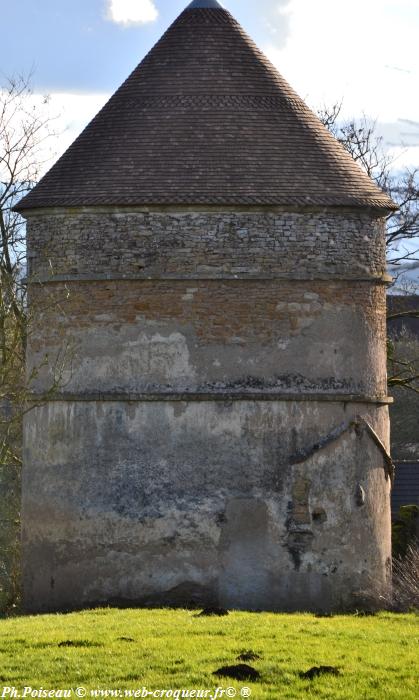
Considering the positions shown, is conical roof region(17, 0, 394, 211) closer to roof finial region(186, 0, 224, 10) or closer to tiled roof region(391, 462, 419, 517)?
roof finial region(186, 0, 224, 10)

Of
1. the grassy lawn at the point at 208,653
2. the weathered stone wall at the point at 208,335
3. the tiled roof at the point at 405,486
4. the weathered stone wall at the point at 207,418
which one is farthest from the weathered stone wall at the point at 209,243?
the tiled roof at the point at 405,486

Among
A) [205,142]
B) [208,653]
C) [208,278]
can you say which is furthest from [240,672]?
[205,142]

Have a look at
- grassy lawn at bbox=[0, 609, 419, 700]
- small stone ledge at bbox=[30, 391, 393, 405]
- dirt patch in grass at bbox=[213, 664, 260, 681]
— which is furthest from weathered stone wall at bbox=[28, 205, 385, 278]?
dirt patch in grass at bbox=[213, 664, 260, 681]

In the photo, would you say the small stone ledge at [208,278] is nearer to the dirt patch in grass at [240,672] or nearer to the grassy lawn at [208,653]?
the grassy lawn at [208,653]

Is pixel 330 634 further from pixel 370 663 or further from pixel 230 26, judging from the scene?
pixel 230 26

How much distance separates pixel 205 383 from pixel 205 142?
336 cm

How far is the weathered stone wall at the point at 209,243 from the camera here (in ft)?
60.5

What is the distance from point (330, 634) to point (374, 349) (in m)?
5.83

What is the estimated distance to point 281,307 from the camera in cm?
1852

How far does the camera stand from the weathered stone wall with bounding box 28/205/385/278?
1845 centimetres

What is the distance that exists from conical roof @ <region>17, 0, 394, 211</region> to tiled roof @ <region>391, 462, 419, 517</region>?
11035mm

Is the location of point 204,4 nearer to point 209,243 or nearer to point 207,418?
point 209,243

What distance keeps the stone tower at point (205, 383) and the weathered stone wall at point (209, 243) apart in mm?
27

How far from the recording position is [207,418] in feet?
60.4
